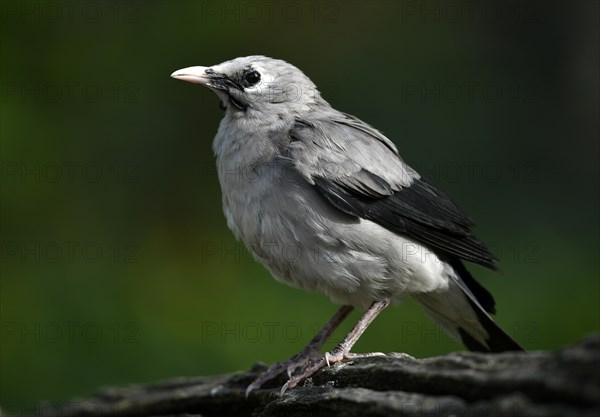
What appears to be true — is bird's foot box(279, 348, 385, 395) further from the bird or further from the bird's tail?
the bird's tail

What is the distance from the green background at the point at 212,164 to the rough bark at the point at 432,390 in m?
1.70

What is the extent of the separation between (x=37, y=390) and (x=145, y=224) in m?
1.87

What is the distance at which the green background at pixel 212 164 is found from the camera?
21.4ft

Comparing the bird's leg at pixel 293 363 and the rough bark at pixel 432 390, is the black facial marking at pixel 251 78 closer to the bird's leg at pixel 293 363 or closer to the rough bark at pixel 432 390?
the bird's leg at pixel 293 363

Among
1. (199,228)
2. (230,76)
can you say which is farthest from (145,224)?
(230,76)

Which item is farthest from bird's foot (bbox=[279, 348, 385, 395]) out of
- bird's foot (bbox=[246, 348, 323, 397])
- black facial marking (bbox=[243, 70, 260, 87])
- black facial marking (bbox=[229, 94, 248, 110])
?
black facial marking (bbox=[243, 70, 260, 87])

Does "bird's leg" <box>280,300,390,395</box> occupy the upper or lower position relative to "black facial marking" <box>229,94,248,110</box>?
lower

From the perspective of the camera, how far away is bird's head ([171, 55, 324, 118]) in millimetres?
5117

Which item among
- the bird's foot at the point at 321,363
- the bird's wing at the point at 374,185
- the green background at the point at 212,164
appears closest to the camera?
the bird's foot at the point at 321,363

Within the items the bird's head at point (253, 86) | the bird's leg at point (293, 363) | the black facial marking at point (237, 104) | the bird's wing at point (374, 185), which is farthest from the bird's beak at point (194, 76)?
the bird's leg at point (293, 363)

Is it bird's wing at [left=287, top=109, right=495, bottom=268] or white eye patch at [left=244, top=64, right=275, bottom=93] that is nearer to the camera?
bird's wing at [left=287, top=109, right=495, bottom=268]

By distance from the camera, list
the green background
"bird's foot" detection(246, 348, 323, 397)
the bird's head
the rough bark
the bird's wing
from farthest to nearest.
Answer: the green background → the bird's head → the bird's wing → "bird's foot" detection(246, 348, 323, 397) → the rough bark

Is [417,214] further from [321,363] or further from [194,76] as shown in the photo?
[194,76]

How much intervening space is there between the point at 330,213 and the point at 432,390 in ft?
5.43
